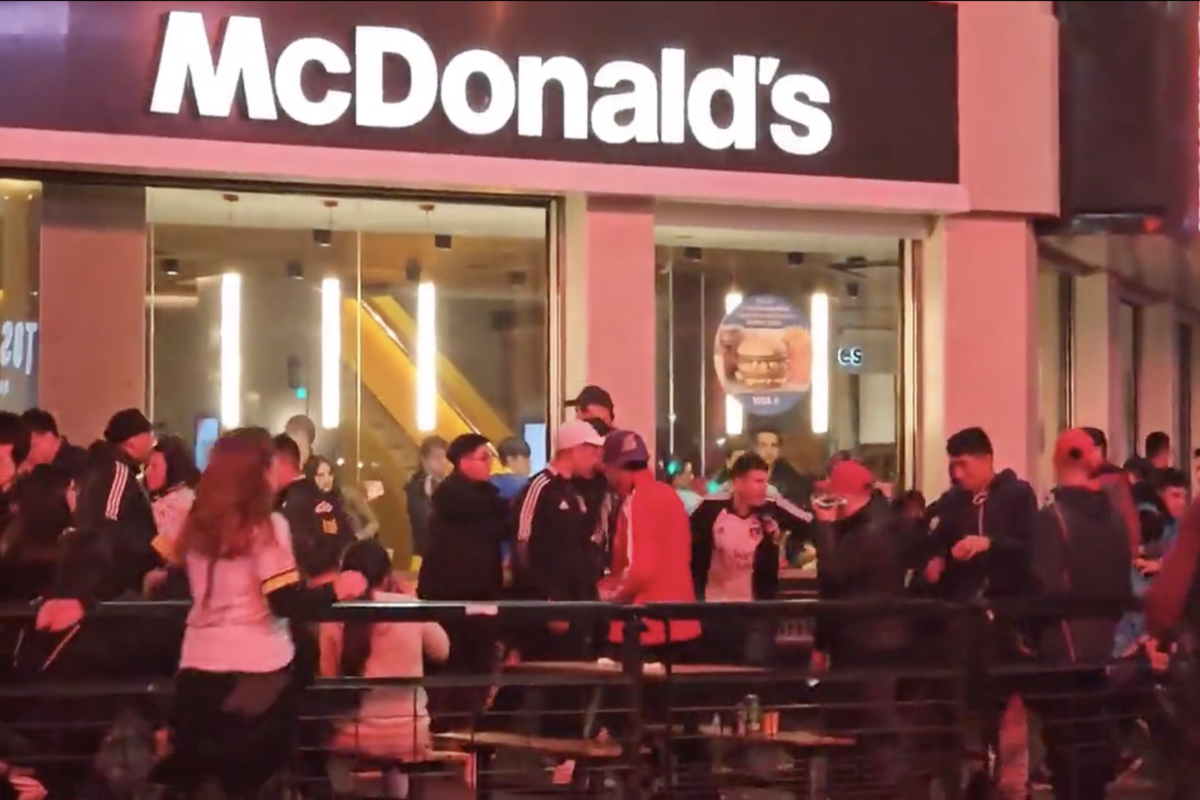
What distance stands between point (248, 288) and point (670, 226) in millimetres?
3050

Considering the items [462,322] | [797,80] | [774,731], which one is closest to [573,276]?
[462,322]

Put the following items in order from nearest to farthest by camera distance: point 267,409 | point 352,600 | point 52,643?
1. point 52,643
2. point 352,600
3. point 267,409

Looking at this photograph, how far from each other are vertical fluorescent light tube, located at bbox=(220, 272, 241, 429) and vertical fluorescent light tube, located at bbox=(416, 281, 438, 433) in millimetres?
1266

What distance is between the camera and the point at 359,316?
1377cm

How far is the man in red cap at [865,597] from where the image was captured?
903 cm

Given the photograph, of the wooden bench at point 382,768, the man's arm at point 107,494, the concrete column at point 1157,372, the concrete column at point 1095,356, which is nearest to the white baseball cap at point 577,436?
the wooden bench at point 382,768

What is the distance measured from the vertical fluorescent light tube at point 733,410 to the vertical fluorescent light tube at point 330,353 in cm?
291

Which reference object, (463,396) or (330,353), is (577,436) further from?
(330,353)

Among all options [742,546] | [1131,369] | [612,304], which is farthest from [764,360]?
[1131,369]

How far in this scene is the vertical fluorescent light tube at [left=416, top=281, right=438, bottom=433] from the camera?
1383 centimetres

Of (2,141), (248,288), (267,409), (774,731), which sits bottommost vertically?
(774,731)

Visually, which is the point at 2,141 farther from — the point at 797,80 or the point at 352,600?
the point at 797,80

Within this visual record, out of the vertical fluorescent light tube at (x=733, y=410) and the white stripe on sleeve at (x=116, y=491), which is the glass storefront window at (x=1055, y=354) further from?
the white stripe on sleeve at (x=116, y=491)

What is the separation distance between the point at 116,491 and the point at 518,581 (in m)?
2.26
